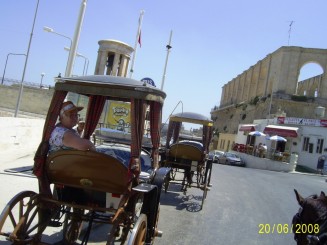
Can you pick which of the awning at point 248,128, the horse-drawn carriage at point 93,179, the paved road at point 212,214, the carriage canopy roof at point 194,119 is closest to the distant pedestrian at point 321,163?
the awning at point 248,128

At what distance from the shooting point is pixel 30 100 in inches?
2181

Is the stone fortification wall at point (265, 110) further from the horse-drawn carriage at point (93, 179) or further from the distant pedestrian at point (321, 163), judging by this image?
the horse-drawn carriage at point (93, 179)

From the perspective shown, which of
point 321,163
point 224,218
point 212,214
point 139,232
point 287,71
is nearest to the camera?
point 139,232

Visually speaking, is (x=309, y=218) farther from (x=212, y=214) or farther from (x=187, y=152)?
(x=187, y=152)

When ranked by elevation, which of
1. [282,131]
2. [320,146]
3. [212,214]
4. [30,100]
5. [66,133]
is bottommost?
[212,214]

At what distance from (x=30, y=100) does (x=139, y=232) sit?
2148 inches

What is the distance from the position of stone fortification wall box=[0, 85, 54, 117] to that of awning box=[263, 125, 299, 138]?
30.0m

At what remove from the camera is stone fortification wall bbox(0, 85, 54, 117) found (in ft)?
181

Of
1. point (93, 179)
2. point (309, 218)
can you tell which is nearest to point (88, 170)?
point (93, 179)

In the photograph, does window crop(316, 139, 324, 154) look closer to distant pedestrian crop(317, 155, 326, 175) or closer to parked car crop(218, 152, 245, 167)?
distant pedestrian crop(317, 155, 326, 175)

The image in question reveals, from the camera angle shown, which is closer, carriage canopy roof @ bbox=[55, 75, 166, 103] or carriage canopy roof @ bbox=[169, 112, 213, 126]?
carriage canopy roof @ bbox=[55, 75, 166, 103]

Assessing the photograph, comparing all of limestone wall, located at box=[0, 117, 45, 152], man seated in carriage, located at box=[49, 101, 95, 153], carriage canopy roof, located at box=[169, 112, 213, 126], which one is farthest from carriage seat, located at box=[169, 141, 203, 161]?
man seated in carriage, located at box=[49, 101, 95, 153]

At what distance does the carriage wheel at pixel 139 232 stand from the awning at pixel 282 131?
128 ft

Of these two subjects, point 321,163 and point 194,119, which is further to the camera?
point 321,163
